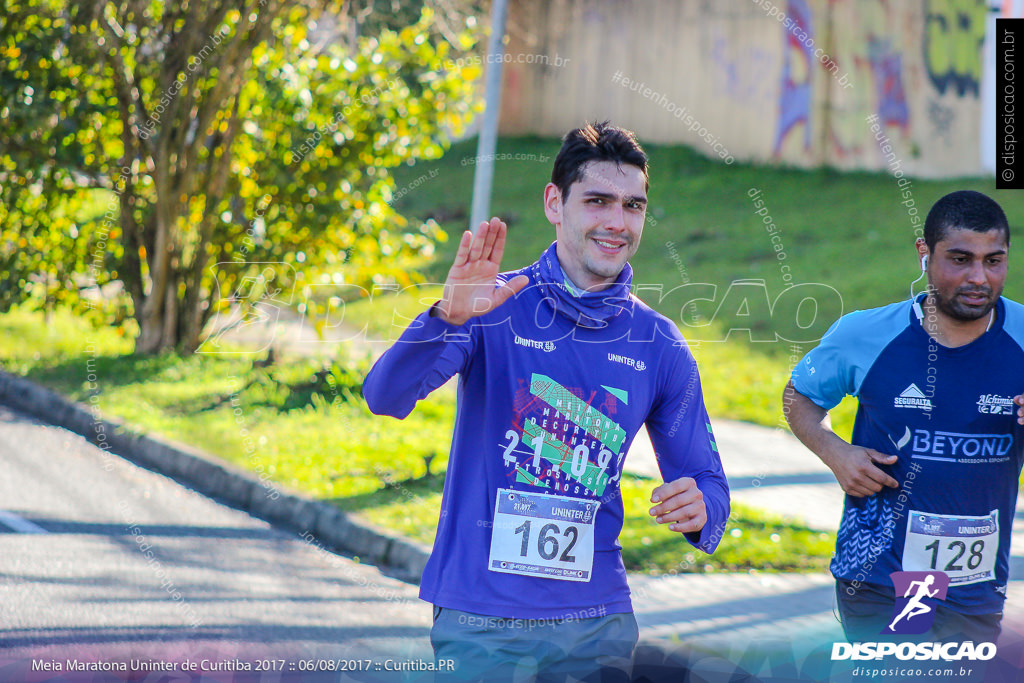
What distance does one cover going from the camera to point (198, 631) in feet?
16.3

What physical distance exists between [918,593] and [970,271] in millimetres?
972

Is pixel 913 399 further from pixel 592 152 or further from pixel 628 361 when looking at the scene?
pixel 592 152

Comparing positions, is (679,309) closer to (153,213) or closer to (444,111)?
(444,111)

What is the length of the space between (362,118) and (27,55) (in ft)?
9.40

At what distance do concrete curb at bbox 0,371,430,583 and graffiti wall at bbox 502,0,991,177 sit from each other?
11.7m

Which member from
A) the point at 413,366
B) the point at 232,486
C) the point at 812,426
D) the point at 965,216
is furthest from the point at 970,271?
the point at 232,486

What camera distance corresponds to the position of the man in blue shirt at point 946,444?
3.43m

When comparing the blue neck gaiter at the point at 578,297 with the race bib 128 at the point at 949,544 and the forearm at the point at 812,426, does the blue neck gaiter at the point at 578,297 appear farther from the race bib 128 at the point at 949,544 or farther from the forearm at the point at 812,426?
the race bib 128 at the point at 949,544

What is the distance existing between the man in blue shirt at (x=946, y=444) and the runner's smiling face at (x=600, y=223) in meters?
1.05

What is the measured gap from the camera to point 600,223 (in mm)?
2982

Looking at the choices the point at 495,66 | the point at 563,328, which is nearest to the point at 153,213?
the point at 495,66

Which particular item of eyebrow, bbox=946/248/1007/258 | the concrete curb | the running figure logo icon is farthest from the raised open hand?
the concrete curb

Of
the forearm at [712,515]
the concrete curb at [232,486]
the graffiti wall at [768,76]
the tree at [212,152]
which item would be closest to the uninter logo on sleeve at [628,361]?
the forearm at [712,515]

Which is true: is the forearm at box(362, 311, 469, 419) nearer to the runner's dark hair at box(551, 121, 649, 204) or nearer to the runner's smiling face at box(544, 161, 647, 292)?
the runner's smiling face at box(544, 161, 647, 292)
